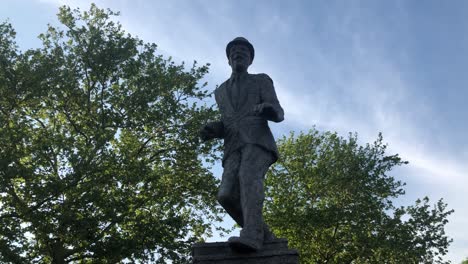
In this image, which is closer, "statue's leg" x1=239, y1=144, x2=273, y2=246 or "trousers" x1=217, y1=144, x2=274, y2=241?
"statue's leg" x1=239, y1=144, x2=273, y2=246

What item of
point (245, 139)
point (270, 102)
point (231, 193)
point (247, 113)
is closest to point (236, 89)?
point (247, 113)

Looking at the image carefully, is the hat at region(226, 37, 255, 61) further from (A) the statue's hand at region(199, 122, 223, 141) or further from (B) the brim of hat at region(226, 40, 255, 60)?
(A) the statue's hand at region(199, 122, 223, 141)

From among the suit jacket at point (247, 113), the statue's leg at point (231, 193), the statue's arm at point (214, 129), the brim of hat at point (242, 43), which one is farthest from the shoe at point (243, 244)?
the brim of hat at point (242, 43)

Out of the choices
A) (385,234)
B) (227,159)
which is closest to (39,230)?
(227,159)

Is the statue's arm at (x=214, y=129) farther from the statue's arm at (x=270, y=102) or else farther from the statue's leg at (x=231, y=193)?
the statue's arm at (x=270, y=102)

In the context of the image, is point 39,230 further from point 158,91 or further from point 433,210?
point 433,210

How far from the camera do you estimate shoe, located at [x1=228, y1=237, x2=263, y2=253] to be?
5.05m

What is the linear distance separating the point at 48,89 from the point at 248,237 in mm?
15262

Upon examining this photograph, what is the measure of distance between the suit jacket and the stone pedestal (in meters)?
1.32

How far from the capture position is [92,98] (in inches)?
777

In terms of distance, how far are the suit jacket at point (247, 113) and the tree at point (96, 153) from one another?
34.1ft

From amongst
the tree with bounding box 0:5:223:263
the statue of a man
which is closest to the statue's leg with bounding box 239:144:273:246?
the statue of a man

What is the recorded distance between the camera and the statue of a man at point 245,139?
5.51 m

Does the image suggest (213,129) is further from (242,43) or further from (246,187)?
(242,43)
